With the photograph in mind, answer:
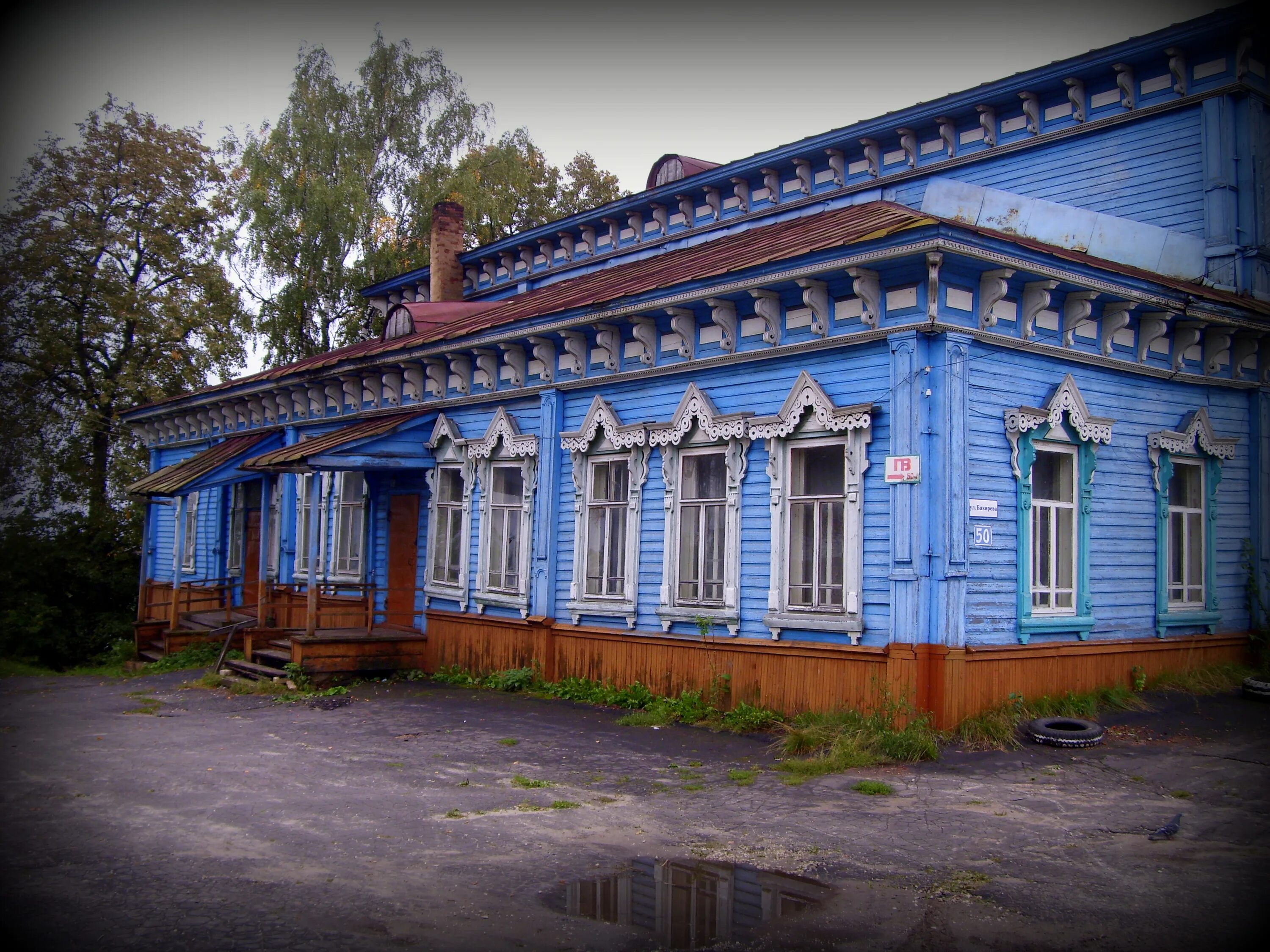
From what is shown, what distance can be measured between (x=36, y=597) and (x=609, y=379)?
18707 millimetres

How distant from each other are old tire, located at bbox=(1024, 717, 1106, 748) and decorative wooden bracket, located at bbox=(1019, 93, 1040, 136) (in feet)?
26.9

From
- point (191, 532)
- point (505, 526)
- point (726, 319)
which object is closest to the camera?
point (726, 319)

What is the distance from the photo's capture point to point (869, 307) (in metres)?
10.3

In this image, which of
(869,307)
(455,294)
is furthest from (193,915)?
(455,294)

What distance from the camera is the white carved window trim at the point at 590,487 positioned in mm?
12859

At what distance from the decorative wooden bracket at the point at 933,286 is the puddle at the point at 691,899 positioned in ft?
18.1

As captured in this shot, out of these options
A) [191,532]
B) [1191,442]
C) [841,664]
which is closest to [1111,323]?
[1191,442]

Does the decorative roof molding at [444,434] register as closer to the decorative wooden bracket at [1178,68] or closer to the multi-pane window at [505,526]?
the multi-pane window at [505,526]

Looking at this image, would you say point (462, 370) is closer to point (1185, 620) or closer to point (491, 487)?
point (491, 487)

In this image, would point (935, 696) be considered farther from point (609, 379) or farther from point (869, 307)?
point (609, 379)

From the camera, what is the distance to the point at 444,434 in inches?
636

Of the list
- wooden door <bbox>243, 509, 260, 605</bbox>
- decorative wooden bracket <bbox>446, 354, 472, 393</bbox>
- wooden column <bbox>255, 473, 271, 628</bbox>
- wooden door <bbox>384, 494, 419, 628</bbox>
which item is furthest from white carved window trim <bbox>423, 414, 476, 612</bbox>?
wooden door <bbox>243, 509, 260, 605</bbox>

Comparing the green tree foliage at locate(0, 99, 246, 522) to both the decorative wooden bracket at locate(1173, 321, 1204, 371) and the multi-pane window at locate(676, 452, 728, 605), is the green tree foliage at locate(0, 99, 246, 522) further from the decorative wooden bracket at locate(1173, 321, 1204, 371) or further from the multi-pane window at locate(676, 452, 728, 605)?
the decorative wooden bracket at locate(1173, 321, 1204, 371)

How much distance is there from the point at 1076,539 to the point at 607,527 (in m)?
5.47
